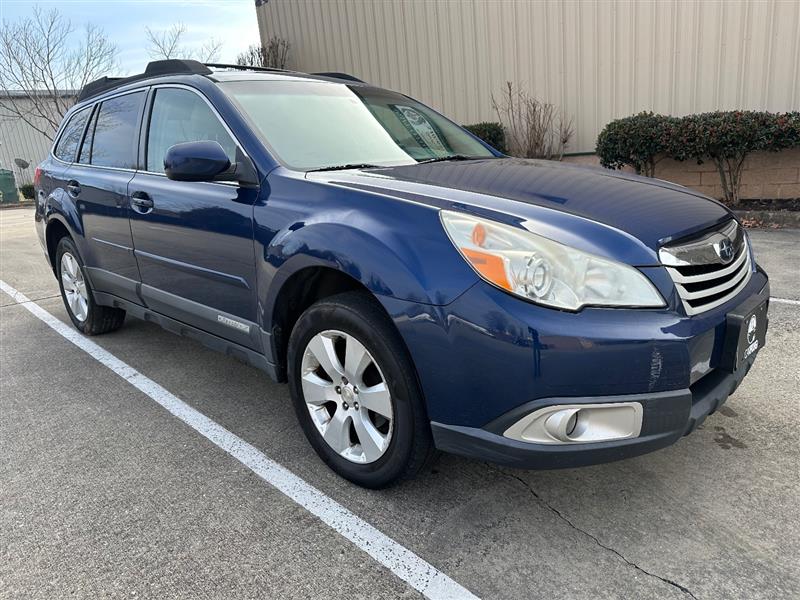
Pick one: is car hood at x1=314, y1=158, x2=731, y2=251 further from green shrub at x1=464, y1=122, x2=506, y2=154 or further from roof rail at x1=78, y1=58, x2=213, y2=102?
green shrub at x1=464, y1=122, x2=506, y2=154

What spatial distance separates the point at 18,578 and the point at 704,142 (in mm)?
8067

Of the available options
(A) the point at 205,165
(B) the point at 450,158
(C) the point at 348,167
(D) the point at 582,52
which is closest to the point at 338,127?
(C) the point at 348,167

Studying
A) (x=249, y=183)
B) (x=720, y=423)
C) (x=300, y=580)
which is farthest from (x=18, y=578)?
(x=720, y=423)

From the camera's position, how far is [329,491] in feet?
8.38

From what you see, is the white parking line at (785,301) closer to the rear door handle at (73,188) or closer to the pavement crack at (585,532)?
the pavement crack at (585,532)

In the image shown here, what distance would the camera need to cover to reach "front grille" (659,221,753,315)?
2.08 meters

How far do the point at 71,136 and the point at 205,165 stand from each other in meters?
2.75

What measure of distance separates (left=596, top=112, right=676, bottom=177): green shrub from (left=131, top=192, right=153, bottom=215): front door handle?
22.2 feet

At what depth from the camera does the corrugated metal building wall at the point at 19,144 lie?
29734 mm

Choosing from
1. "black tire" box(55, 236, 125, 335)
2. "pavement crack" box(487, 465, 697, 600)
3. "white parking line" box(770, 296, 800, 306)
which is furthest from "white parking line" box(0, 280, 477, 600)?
"white parking line" box(770, 296, 800, 306)

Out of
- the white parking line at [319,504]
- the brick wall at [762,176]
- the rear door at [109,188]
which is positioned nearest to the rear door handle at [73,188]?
the rear door at [109,188]

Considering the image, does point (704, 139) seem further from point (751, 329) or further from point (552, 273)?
point (552, 273)

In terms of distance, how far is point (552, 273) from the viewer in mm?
1954

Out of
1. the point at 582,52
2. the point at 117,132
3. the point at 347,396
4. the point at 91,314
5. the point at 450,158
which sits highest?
the point at 582,52
